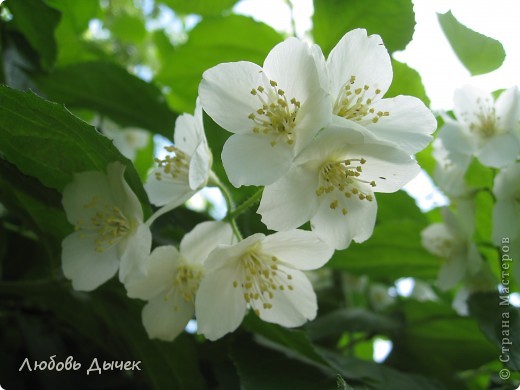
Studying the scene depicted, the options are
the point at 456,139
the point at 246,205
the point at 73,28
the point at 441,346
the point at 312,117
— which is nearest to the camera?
the point at 312,117

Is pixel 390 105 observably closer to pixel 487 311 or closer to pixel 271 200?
pixel 271 200

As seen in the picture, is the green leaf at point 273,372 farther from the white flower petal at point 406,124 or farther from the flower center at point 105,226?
the white flower petal at point 406,124

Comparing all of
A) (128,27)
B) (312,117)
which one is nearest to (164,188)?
(312,117)

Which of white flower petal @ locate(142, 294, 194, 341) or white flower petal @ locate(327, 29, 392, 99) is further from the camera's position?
white flower petal @ locate(142, 294, 194, 341)

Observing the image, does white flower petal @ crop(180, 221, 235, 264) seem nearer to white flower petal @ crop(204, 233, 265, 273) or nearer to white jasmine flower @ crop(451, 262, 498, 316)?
white flower petal @ crop(204, 233, 265, 273)

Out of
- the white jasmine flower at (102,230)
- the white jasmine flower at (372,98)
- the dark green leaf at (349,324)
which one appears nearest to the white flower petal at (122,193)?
the white jasmine flower at (102,230)

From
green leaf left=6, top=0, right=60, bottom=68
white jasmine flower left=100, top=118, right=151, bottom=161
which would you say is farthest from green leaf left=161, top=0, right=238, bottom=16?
green leaf left=6, top=0, right=60, bottom=68

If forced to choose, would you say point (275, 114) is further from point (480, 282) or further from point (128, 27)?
point (128, 27)
